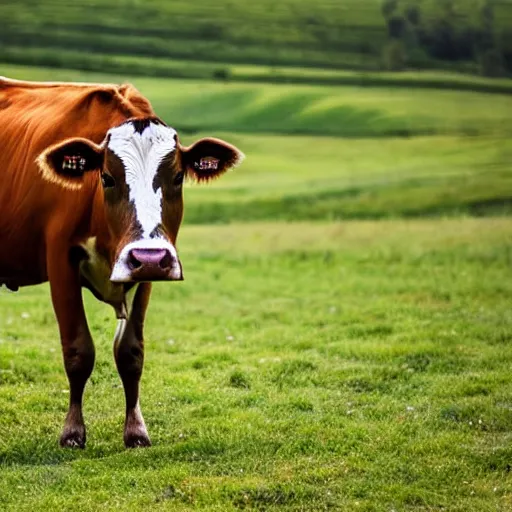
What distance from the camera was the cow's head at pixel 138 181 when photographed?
8.39 metres

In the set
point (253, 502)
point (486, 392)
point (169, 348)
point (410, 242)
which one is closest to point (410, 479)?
point (253, 502)

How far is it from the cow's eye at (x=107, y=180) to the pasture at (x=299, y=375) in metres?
2.09

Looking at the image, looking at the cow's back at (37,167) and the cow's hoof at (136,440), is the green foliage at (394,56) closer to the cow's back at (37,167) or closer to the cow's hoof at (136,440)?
the cow's back at (37,167)

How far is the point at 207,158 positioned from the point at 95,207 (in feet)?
3.25

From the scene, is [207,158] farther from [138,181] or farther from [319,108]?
[319,108]

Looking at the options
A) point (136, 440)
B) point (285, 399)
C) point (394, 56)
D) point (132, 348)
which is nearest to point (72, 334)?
point (132, 348)

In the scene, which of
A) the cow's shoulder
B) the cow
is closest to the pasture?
the cow

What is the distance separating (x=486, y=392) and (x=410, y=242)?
14239 millimetres

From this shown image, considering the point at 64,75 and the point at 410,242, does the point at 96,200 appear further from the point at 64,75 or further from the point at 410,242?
the point at 64,75

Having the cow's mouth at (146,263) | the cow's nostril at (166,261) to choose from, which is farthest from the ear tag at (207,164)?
the cow's nostril at (166,261)

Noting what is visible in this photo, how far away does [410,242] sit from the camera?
25125 millimetres

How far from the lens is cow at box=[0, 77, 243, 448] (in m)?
8.66

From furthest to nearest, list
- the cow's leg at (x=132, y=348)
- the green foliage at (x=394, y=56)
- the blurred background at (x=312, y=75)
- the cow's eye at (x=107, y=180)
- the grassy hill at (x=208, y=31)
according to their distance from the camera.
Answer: the grassy hill at (x=208, y=31)
the green foliage at (x=394, y=56)
the blurred background at (x=312, y=75)
the cow's leg at (x=132, y=348)
the cow's eye at (x=107, y=180)

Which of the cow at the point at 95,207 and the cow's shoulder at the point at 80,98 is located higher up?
the cow's shoulder at the point at 80,98
